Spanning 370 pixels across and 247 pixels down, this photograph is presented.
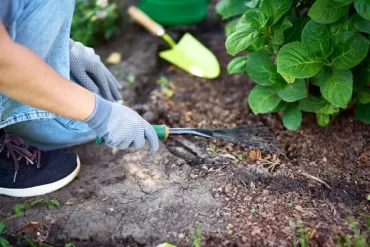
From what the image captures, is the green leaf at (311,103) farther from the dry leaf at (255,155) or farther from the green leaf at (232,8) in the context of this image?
the green leaf at (232,8)

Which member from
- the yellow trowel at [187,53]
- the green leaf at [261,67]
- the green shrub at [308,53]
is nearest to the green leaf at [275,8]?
the green shrub at [308,53]

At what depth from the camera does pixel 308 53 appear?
5.49ft

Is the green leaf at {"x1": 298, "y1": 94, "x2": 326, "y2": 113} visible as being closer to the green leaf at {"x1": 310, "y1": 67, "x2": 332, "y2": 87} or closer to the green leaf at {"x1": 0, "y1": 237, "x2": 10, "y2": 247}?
the green leaf at {"x1": 310, "y1": 67, "x2": 332, "y2": 87}

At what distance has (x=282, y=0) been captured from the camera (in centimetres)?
167

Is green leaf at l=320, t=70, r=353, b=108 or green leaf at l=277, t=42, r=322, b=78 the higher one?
green leaf at l=277, t=42, r=322, b=78

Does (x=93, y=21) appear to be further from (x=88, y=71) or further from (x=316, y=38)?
(x=316, y=38)

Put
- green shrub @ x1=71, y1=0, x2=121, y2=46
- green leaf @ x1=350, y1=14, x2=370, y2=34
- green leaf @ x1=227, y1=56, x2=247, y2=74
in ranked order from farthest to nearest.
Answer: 1. green shrub @ x1=71, y1=0, x2=121, y2=46
2. green leaf @ x1=227, y1=56, x2=247, y2=74
3. green leaf @ x1=350, y1=14, x2=370, y2=34

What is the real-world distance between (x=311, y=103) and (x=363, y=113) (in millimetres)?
188

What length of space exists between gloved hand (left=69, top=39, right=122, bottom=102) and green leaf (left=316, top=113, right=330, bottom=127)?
77 cm

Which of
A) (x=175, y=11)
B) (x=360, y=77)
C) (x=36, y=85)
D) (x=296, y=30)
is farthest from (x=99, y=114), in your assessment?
(x=175, y=11)

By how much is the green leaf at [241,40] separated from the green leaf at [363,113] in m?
0.48

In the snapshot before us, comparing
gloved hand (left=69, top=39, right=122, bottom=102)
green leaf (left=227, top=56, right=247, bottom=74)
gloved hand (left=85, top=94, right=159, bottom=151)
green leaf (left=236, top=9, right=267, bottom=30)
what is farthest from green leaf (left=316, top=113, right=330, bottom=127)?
gloved hand (left=69, top=39, right=122, bottom=102)

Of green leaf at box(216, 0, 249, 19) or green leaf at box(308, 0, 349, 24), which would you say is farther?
green leaf at box(216, 0, 249, 19)

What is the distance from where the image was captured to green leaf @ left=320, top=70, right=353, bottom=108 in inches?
65.4
